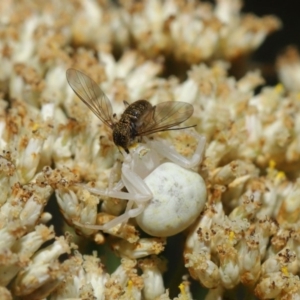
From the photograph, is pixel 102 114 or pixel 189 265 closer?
pixel 189 265

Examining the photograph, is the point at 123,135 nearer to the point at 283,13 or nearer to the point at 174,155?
the point at 174,155

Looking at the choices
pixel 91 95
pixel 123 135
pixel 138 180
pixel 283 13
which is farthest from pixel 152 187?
pixel 283 13

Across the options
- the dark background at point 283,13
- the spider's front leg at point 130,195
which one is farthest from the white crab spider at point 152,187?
the dark background at point 283,13

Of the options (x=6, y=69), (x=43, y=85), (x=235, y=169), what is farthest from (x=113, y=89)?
(x=235, y=169)

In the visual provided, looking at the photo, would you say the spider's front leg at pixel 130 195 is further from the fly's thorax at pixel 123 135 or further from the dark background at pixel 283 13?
the dark background at pixel 283 13

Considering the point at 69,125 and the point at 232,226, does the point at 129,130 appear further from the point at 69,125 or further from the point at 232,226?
the point at 232,226

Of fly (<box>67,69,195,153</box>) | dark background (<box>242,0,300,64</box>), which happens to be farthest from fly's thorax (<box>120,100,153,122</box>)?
dark background (<box>242,0,300,64</box>)
